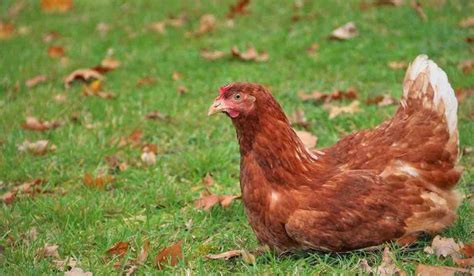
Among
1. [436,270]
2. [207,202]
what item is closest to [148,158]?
[207,202]

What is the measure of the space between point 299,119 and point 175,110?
1.20 metres

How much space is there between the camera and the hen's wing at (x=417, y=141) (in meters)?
4.24

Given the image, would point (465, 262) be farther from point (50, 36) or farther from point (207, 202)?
point (50, 36)

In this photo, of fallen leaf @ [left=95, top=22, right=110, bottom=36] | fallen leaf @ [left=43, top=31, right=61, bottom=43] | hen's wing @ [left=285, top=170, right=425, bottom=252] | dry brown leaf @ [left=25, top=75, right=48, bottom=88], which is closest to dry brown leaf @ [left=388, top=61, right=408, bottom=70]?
dry brown leaf @ [left=25, top=75, right=48, bottom=88]

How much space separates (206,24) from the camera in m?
9.77

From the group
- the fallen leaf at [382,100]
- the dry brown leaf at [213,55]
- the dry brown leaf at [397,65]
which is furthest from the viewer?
the dry brown leaf at [213,55]

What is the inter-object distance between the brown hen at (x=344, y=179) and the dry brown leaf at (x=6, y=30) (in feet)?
22.4

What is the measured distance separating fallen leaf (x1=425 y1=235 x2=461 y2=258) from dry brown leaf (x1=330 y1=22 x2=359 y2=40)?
15.1 ft

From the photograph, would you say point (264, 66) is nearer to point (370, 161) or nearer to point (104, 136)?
point (104, 136)

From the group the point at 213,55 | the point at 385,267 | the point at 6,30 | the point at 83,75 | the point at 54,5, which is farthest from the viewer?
the point at 54,5

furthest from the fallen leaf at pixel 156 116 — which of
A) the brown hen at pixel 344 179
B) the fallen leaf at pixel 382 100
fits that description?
the brown hen at pixel 344 179

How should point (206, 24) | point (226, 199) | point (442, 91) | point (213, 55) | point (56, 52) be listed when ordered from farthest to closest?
point (206, 24) → point (56, 52) → point (213, 55) → point (226, 199) → point (442, 91)

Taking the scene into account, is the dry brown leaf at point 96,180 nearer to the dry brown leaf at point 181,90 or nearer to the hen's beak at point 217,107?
the hen's beak at point 217,107

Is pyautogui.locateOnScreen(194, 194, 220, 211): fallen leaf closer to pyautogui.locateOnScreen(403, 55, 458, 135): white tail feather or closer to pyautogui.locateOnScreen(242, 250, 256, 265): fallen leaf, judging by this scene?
pyautogui.locateOnScreen(242, 250, 256, 265): fallen leaf
